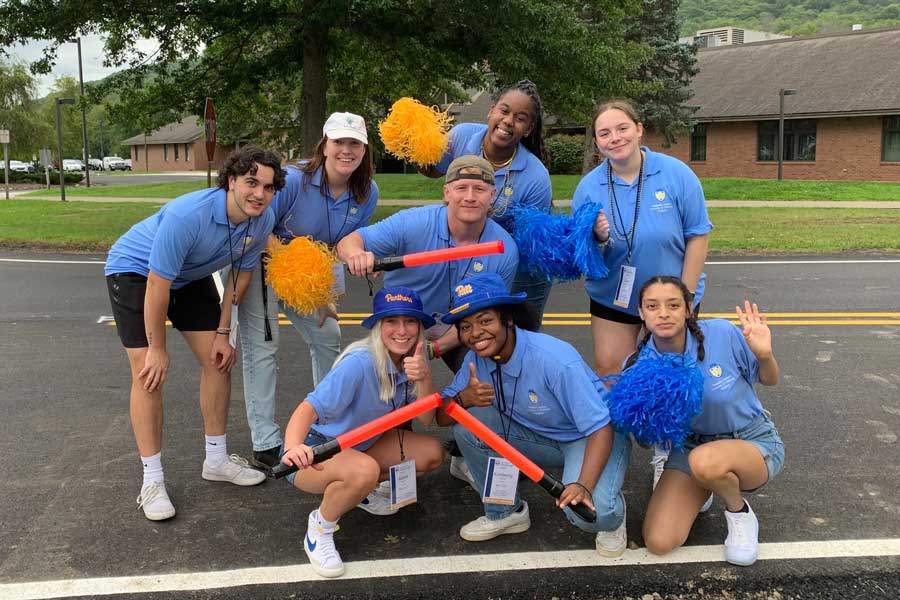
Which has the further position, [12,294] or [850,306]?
[12,294]

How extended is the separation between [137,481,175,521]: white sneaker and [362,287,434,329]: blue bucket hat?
131 centimetres

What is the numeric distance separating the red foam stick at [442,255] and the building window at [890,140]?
3056 centimetres

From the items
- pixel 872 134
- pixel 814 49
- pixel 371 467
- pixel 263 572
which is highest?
pixel 814 49

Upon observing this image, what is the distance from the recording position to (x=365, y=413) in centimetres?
343

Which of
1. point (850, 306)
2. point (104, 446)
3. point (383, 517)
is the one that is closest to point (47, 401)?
point (104, 446)

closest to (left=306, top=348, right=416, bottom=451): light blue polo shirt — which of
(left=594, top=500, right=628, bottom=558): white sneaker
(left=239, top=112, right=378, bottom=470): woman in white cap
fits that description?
(left=239, top=112, right=378, bottom=470): woman in white cap

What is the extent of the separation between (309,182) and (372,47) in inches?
497

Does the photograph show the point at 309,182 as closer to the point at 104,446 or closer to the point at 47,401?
the point at 104,446

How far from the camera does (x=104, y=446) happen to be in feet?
14.8

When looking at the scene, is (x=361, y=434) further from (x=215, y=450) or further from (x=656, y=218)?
(x=656, y=218)

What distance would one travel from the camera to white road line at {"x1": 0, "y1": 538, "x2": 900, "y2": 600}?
3.00 meters

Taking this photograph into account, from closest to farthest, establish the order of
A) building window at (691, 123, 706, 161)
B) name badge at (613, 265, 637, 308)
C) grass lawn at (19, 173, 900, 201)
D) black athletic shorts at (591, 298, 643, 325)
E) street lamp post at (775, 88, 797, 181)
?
name badge at (613, 265, 637, 308), black athletic shorts at (591, 298, 643, 325), grass lawn at (19, 173, 900, 201), street lamp post at (775, 88, 797, 181), building window at (691, 123, 706, 161)

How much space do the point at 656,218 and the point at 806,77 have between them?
33.0 metres

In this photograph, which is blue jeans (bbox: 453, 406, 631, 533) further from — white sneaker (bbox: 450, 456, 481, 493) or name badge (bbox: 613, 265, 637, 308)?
name badge (bbox: 613, 265, 637, 308)
